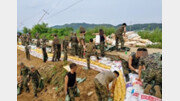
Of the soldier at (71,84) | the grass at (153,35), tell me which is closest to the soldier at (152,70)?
the soldier at (71,84)

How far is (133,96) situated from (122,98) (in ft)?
1.19

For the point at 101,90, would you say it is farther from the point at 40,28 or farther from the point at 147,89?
the point at 40,28

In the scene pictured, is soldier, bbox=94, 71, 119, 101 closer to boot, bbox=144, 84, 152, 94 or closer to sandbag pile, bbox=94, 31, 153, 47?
boot, bbox=144, 84, 152, 94

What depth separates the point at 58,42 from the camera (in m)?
7.98

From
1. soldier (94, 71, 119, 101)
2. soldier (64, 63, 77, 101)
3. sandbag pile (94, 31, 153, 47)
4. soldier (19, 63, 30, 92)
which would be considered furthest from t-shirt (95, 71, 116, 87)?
sandbag pile (94, 31, 153, 47)

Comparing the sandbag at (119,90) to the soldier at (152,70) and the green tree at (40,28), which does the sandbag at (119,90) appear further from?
the green tree at (40,28)

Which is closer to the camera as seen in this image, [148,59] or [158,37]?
[148,59]

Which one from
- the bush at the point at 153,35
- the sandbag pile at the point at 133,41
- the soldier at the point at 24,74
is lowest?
the soldier at the point at 24,74

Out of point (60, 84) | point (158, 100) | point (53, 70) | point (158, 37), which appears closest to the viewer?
point (158, 100)

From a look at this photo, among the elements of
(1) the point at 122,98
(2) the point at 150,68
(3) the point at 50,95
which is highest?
(2) the point at 150,68

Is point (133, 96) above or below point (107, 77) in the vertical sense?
below

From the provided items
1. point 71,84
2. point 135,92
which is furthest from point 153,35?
point 71,84

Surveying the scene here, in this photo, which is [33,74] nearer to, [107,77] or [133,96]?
[107,77]

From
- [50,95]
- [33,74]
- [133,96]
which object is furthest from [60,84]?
[133,96]
